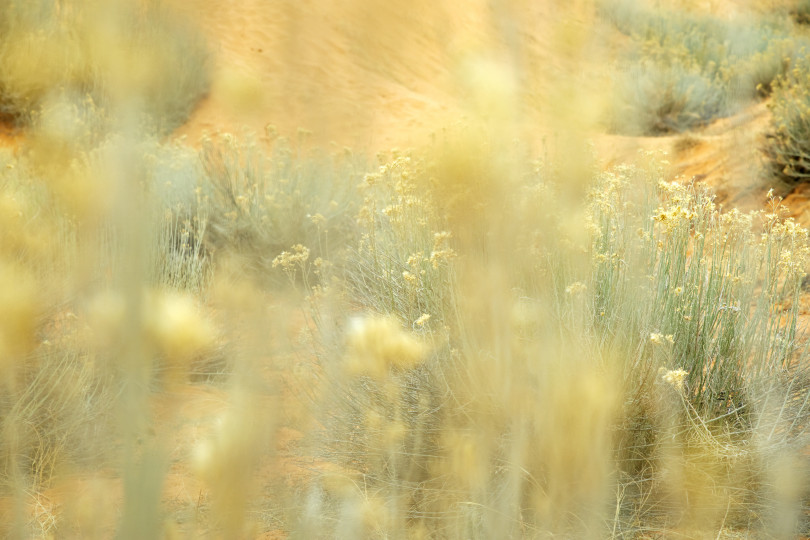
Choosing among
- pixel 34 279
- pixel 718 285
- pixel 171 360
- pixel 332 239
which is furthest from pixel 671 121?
pixel 171 360

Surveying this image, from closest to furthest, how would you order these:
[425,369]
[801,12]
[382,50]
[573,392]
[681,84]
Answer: [382,50]
[573,392]
[425,369]
[681,84]
[801,12]

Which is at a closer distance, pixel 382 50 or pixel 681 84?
pixel 382 50

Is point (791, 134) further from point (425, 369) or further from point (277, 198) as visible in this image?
point (425, 369)

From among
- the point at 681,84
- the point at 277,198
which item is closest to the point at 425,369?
the point at 277,198

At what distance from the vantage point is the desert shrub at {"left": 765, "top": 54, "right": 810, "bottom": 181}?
530cm

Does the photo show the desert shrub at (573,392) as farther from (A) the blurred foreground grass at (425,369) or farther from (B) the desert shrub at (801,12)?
(B) the desert shrub at (801,12)

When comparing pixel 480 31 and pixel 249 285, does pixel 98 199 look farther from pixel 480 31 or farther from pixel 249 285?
pixel 480 31

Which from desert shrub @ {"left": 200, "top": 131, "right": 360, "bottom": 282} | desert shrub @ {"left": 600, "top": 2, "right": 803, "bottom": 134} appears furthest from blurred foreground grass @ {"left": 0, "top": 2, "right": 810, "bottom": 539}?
desert shrub @ {"left": 600, "top": 2, "right": 803, "bottom": 134}

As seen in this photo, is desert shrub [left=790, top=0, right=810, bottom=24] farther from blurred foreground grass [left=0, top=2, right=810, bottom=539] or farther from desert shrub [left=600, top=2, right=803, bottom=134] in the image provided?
blurred foreground grass [left=0, top=2, right=810, bottom=539]

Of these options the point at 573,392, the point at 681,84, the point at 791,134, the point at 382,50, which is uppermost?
the point at 382,50

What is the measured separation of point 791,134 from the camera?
17.6ft

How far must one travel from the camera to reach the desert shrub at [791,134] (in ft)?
17.4

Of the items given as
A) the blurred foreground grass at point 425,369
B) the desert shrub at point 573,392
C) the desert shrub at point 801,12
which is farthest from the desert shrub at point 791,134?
the desert shrub at point 801,12

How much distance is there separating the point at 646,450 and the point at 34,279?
167cm
